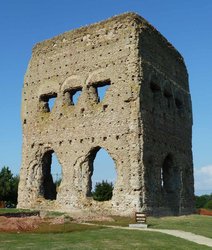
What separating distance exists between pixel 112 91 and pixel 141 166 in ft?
13.1

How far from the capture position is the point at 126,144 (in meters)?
18.4

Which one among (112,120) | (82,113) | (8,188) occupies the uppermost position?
(82,113)

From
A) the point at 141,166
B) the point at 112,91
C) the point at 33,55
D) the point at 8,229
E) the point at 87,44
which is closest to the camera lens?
the point at 8,229

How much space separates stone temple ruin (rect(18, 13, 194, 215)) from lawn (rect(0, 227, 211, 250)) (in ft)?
22.5

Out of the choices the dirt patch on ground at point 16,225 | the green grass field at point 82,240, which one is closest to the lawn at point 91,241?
the green grass field at point 82,240

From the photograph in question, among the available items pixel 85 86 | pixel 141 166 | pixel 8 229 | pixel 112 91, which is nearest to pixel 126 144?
pixel 141 166

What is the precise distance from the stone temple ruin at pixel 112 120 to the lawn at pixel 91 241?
270 inches

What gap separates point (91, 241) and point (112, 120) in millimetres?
10069

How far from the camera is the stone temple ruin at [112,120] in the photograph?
726 inches

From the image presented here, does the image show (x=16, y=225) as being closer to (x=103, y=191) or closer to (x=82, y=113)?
A: (x=82, y=113)

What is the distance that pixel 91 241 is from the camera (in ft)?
31.1

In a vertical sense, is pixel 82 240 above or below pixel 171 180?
below

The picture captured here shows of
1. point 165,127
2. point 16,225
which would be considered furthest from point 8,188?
point 16,225

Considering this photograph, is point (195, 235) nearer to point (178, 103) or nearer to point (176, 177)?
point (176, 177)
